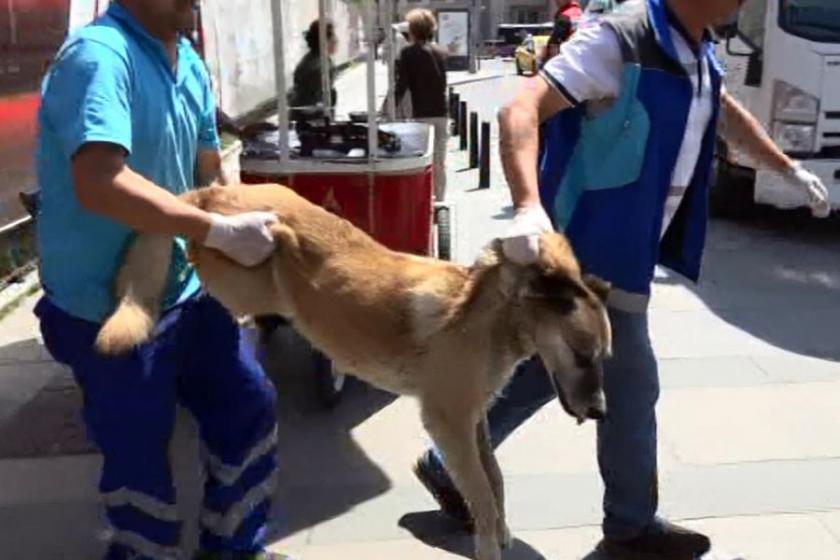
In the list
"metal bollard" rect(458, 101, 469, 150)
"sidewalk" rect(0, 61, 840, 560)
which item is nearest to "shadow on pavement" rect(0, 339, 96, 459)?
"sidewalk" rect(0, 61, 840, 560)

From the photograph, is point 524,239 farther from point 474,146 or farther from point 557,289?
point 474,146

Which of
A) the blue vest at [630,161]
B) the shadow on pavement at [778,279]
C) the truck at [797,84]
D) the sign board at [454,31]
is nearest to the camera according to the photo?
the blue vest at [630,161]

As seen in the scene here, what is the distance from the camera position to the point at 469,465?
276cm

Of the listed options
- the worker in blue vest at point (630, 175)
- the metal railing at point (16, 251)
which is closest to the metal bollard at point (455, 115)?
the metal railing at point (16, 251)

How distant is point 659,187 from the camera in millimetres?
3225

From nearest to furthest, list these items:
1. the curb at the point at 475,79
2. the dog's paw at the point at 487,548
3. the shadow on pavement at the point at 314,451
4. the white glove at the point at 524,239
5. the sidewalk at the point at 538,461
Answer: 1. the white glove at the point at 524,239
2. the dog's paw at the point at 487,548
3. the sidewalk at the point at 538,461
4. the shadow on pavement at the point at 314,451
5. the curb at the point at 475,79

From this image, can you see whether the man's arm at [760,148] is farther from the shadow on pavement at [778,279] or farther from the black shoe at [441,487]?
the shadow on pavement at [778,279]

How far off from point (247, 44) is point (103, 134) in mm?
16202

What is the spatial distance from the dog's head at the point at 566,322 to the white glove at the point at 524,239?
2 cm

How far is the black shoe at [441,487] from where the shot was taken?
3855mm

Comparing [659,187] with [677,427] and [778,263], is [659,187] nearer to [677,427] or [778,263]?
[677,427]

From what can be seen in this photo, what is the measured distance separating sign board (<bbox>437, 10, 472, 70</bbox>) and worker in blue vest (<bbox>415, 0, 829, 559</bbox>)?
88.4 feet

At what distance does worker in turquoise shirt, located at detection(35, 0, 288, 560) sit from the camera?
2562 mm

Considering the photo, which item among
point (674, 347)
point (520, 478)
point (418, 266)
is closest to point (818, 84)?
point (674, 347)
